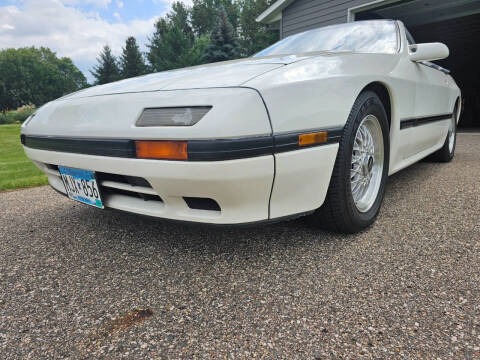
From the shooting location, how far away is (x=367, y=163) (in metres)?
1.84

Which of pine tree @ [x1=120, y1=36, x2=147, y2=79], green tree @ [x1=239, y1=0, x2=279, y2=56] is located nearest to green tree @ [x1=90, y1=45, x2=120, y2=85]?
pine tree @ [x1=120, y1=36, x2=147, y2=79]

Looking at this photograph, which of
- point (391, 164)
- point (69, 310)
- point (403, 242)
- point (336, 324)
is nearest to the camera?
point (336, 324)

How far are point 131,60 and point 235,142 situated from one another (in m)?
35.4

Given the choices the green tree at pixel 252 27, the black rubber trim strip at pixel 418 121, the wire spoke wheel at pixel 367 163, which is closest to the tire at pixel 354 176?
the wire spoke wheel at pixel 367 163

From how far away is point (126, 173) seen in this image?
1.31 m

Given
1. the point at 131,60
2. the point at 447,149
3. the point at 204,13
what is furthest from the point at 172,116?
the point at 204,13

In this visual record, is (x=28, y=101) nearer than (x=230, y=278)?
No

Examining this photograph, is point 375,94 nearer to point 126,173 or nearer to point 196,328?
point 126,173

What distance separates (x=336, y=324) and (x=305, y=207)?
0.50 metres

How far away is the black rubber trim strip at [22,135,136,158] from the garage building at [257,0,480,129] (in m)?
6.94

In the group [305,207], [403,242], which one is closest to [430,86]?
[403,242]

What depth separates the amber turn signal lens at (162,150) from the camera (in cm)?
116

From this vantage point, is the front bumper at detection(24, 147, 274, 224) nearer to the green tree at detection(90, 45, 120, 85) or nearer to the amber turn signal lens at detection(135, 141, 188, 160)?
the amber turn signal lens at detection(135, 141, 188, 160)

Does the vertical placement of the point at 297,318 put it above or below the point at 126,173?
below
